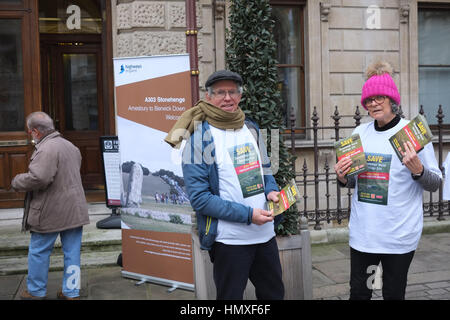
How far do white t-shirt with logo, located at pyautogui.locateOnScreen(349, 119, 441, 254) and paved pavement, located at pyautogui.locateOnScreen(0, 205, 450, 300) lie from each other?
Result: 1.74 meters

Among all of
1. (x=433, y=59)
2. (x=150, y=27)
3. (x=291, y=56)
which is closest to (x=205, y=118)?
(x=150, y=27)

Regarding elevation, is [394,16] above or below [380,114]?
above

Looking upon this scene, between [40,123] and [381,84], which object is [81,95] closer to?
[40,123]

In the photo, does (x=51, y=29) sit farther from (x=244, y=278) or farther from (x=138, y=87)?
(x=244, y=278)

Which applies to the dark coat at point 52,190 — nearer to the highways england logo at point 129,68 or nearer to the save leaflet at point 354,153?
the highways england logo at point 129,68

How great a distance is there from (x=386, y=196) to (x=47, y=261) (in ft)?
10.3

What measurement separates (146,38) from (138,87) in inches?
97.7

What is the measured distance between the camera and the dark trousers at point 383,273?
2840 millimetres

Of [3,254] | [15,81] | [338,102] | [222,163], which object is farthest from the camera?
[338,102]

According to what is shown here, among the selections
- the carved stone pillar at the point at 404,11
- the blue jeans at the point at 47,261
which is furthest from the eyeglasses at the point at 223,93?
the carved stone pillar at the point at 404,11

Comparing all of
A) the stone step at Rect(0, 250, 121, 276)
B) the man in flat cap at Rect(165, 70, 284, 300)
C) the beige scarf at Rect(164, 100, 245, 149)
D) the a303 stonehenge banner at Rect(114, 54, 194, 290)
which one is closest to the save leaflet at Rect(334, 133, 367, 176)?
the man in flat cap at Rect(165, 70, 284, 300)

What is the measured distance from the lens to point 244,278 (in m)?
2.79

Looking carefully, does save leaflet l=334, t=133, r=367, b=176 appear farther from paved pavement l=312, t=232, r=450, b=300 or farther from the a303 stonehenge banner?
paved pavement l=312, t=232, r=450, b=300

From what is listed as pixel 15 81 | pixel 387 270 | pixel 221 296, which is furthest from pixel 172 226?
pixel 15 81
